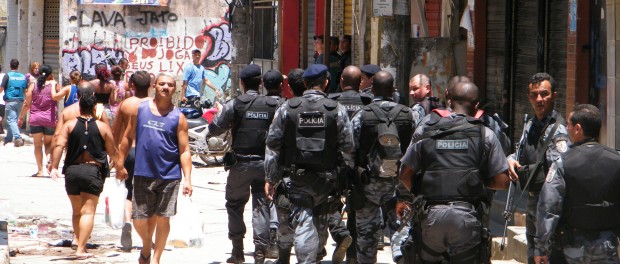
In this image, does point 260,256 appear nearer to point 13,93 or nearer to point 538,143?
point 538,143

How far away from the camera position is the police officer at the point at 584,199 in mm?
6449

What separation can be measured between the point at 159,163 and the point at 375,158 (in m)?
1.79

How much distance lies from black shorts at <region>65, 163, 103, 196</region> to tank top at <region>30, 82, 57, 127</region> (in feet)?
27.0

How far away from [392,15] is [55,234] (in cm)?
436

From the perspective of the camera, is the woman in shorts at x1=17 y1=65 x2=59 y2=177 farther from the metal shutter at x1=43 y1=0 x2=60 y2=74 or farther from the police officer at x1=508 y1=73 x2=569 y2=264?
the police officer at x1=508 y1=73 x2=569 y2=264

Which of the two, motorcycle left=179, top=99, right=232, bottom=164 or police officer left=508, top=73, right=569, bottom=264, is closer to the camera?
police officer left=508, top=73, right=569, bottom=264

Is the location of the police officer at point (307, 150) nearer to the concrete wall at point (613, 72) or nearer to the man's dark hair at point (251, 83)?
the man's dark hair at point (251, 83)

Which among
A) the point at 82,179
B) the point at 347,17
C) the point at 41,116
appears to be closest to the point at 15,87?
the point at 41,116

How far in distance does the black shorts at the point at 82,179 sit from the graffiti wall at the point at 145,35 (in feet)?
55.8

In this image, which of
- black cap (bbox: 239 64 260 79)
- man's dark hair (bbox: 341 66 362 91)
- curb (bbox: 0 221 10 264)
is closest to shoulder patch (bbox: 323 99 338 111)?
man's dark hair (bbox: 341 66 362 91)

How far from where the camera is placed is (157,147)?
930cm

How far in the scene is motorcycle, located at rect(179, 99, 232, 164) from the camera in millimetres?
18812

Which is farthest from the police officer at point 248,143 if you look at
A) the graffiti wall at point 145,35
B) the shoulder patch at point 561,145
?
the graffiti wall at point 145,35

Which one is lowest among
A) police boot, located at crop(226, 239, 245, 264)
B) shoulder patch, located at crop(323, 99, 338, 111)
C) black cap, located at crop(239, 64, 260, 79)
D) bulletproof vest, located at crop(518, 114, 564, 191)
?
police boot, located at crop(226, 239, 245, 264)
